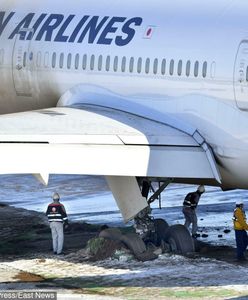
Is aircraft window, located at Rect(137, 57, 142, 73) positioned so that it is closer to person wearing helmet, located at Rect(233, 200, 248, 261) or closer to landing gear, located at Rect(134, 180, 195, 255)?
landing gear, located at Rect(134, 180, 195, 255)

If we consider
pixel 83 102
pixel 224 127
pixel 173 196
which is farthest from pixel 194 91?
pixel 173 196

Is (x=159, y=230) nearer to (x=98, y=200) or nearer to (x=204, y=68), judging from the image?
(x=204, y=68)

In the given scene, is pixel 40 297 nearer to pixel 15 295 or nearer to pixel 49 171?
pixel 15 295

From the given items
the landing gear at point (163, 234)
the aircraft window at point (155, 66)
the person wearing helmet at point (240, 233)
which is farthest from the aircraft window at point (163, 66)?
the person wearing helmet at point (240, 233)

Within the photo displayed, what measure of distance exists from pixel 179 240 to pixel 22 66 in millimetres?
6752

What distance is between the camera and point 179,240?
3191cm

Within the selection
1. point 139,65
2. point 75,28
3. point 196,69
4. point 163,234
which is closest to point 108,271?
point 163,234

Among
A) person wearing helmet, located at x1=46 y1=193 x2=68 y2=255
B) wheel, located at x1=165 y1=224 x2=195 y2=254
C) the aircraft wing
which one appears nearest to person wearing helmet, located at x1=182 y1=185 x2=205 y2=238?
wheel, located at x1=165 y1=224 x2=195 y2=254

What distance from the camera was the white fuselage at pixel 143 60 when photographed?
99.9ft

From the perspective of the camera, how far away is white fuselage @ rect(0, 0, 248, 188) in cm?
3044

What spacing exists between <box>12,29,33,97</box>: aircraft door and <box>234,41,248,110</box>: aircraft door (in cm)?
697

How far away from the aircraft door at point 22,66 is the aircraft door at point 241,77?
6969mm

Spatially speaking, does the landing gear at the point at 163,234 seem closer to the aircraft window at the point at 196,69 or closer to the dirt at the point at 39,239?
the dirt at the point at 39,239

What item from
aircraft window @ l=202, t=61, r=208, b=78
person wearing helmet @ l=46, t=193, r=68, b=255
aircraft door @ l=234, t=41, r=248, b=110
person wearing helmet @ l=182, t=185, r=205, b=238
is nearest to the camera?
aircraft door @ l=234, t=41, r=248, b=110
